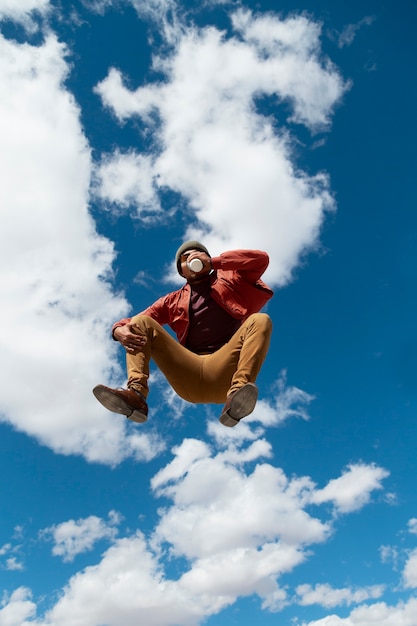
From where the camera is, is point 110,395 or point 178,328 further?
point 178,328

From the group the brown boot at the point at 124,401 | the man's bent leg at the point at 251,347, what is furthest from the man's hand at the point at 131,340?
the man's bent leg at the point at 251,347

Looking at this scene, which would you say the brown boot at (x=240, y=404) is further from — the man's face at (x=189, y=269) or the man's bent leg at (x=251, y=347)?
the man's face at (x=189, y=269)

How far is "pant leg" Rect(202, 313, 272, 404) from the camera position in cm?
521

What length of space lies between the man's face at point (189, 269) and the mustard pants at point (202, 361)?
0.95m

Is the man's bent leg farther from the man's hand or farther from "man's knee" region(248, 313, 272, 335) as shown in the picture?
the man's hand

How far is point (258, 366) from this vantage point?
5293 mm

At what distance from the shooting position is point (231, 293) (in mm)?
6270

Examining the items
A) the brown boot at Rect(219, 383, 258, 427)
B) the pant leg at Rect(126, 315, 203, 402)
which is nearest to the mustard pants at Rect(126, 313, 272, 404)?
the pant leg at Rect(126, 315, 203, 402)

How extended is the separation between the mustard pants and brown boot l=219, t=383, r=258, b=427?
327 mm

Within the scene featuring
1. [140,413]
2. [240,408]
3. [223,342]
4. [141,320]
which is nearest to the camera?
[240,408]

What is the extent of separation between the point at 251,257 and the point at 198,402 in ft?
6.16

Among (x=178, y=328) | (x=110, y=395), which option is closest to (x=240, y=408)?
(x=110, y=395)

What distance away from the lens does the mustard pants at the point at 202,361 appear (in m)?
5.31

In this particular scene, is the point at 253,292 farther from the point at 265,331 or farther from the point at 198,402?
the point at 198,402
